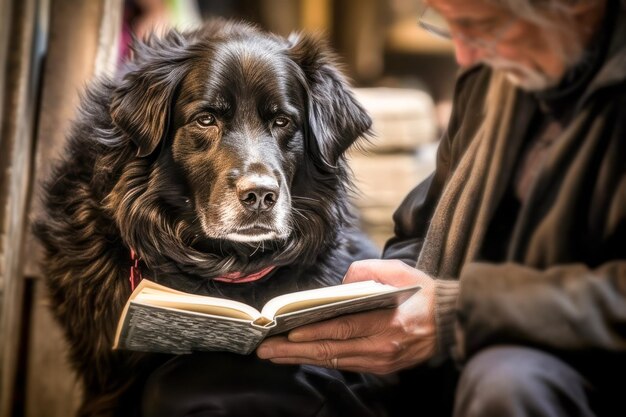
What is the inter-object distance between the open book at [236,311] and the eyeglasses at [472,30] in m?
0.39

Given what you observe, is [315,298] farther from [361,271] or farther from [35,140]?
[35,140]

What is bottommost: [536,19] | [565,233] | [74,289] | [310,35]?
[74,289]

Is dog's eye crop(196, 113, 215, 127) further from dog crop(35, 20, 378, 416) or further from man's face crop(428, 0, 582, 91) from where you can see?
man's face crop(428, 0, 582, 91)

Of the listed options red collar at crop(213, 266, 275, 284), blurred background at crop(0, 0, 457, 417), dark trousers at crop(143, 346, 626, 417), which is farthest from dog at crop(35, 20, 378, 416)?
blurred background at crop(0, 0, 457, 417)

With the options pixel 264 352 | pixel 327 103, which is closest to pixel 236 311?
pixel 264 352

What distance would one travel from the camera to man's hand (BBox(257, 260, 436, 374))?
4.21 ft

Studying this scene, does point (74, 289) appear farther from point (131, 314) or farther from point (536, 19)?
point (536, 19)

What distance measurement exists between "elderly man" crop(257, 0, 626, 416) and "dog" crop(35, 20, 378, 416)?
276mm

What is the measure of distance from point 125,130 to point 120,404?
1.78ft

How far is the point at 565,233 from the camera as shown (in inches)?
42.8

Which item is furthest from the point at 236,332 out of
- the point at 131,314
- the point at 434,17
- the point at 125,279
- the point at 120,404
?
the point at 434,17

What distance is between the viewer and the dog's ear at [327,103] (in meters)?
1.45

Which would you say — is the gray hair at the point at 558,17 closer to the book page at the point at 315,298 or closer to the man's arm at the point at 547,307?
the man's arm at the point at 547,307

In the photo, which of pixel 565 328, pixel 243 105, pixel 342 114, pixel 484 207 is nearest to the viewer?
pixel 565 328
